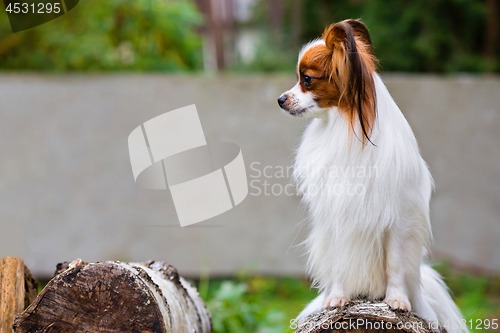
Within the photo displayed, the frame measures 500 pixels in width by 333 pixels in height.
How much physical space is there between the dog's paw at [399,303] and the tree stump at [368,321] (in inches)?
0.8

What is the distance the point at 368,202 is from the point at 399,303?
17.1 inches

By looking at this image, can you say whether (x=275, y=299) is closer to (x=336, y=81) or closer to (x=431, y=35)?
(x=336, y=81)

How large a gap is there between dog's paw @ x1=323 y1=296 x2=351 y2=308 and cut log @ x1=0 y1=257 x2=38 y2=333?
1.31m

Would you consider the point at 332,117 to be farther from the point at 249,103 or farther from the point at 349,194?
the point at 249,103

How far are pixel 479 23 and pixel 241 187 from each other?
4424mm

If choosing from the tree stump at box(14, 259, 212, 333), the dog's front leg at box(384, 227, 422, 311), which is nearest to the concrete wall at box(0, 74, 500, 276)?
the dog's front leg at box(384, 227, 422, 311)

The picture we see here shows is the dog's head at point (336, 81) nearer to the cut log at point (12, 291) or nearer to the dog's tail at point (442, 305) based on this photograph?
the dog's tail at point (442, 305)

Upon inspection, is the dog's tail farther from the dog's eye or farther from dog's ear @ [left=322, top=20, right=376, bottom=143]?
the dog's eye

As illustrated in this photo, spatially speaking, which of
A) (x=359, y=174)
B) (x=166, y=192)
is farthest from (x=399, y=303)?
(x=166, y=192)

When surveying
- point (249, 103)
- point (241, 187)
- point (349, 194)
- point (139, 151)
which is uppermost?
point (349, 194)

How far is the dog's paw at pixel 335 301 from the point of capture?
1867 mm

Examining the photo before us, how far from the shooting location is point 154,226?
481 centimetres

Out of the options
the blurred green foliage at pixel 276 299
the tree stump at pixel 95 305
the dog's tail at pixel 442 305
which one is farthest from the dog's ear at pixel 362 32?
the blurred green foliage at pixel 276 299

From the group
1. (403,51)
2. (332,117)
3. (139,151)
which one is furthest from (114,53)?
(332,117)
